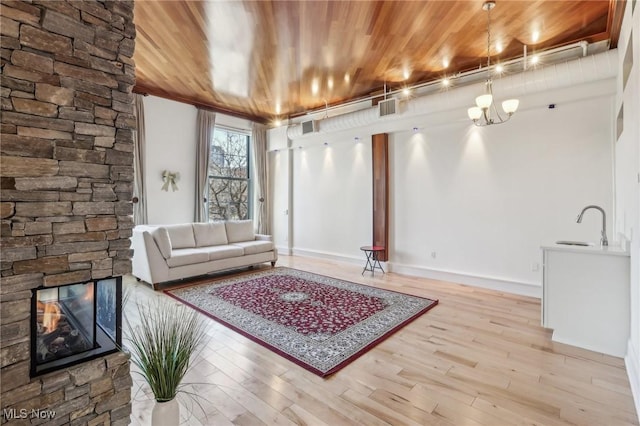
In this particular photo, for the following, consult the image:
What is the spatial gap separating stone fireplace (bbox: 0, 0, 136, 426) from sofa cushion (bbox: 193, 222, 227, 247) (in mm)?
3758

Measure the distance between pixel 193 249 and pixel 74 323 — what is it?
141 inches

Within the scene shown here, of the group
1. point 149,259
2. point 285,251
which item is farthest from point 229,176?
point 149,259

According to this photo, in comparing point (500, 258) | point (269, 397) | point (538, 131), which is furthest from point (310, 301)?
point (538, 131)

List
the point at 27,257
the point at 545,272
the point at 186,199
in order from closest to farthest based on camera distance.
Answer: the point at 27,257 < the point at 545,272 < the point at 186,199

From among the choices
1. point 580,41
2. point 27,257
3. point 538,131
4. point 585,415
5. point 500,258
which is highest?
point 580,41

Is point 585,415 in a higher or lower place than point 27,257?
lower

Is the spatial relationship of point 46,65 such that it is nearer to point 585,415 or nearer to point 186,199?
point 585,415

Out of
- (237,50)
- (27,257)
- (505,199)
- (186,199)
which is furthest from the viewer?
(186,199)

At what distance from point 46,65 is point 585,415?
3.53 m

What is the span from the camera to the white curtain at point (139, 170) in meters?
5.45

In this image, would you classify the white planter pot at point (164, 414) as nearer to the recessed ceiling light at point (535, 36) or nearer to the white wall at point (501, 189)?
the white wall at point (501, 189)

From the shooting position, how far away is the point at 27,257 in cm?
135

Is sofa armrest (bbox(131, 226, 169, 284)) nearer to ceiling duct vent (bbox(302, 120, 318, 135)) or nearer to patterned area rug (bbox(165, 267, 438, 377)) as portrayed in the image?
patterned area rug (bbox(165, 267, 438, 377))

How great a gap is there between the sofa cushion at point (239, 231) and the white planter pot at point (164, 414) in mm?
4646
